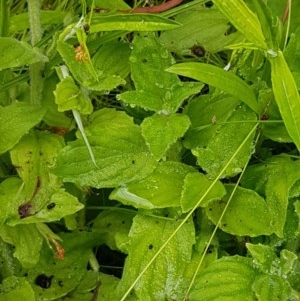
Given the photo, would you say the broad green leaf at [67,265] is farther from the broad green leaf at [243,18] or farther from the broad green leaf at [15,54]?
the broad green leaf at [243,18]

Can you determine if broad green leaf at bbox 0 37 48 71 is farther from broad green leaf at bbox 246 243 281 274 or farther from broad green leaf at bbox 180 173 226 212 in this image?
broad green leaf at bbox 246 243 281 274

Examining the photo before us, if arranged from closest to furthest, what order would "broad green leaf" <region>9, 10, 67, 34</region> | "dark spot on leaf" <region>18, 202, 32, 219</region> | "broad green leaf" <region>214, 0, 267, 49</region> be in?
"broad green leaf" <region>214, 0, 267, 49</region> → "dark spot on leaf" <region>18, 202, 32, 219</region> → "broad green leaf" <region>9, 10, 67, 34</region>

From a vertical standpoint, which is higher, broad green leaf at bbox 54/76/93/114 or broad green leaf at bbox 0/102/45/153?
broad green leaf at bbox 54/76/93/114

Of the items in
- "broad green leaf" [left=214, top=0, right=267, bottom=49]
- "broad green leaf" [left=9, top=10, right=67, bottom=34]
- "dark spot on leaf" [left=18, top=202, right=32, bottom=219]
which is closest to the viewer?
"broad green leaf" [left=214, top=0, right=267, bottom=49]

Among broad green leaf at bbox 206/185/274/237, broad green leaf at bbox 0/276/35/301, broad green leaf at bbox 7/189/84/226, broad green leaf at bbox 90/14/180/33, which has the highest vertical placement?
broad green leaf at bbox 90/14/180/33

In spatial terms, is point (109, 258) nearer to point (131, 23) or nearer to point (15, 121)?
point (15, 121)

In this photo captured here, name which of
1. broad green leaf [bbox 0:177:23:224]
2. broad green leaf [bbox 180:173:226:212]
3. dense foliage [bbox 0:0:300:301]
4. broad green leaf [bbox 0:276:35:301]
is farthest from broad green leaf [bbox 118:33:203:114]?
broad green leaf [bbox 0:276:35:301]
